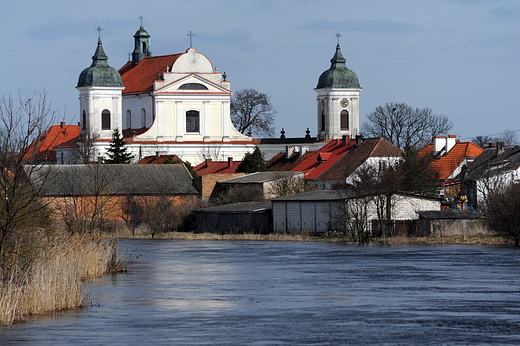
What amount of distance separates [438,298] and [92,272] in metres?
10.9

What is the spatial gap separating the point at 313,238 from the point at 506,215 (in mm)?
12126

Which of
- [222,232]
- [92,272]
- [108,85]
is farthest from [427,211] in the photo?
[108,85]

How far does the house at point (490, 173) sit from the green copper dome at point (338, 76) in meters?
37.2

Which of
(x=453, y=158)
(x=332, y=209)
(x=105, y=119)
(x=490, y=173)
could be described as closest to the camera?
(x=332, y=209)

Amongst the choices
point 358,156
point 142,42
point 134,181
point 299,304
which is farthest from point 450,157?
point 299,304

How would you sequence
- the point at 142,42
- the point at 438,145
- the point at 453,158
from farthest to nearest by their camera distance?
1. the point at 142,42
2. the point at 438,145
3. the point at 453,158

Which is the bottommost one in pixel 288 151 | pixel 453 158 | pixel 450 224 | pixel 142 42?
pixel 450 224

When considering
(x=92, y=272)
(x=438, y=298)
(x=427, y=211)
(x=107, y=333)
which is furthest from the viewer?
(x=427, y=211)

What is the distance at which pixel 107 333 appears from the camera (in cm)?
1933

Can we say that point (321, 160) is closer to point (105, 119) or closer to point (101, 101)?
point (105, 119)

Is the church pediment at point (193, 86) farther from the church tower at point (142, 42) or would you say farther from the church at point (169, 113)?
the church tower at point (142, 42)

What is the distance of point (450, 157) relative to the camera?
3076 inches

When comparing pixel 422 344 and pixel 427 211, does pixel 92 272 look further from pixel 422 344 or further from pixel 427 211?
pixel 427 211

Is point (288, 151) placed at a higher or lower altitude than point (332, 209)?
higher
